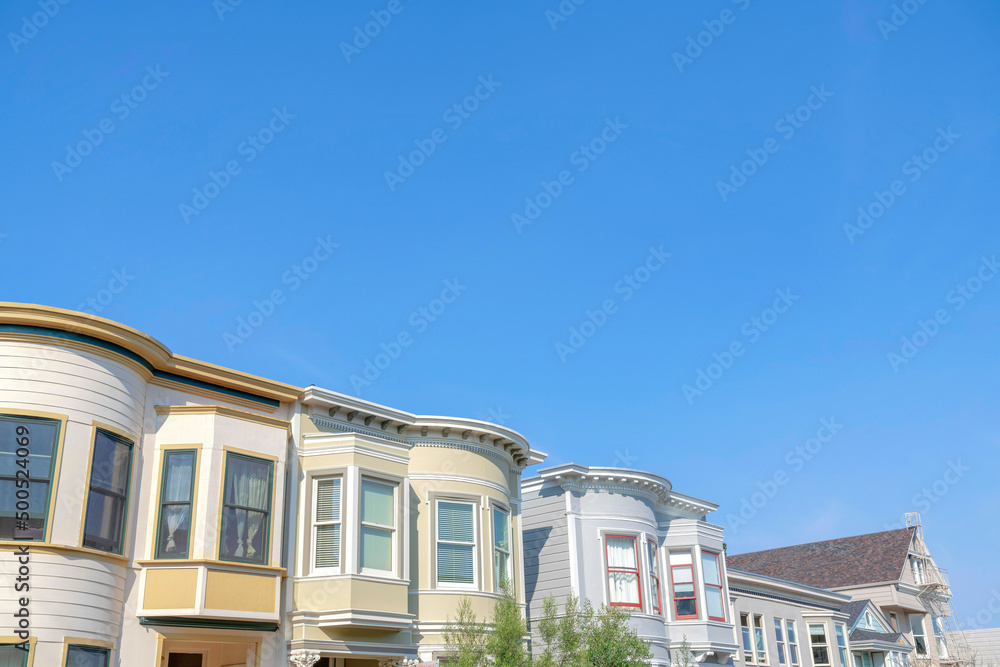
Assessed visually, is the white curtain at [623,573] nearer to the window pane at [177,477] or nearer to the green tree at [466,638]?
the green tree at [466,638]

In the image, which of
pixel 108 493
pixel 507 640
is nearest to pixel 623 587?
pixel 507 640

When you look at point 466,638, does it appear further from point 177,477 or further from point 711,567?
point 711,567

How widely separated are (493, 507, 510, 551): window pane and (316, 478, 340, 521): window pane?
4.61 m

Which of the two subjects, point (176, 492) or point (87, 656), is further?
point (176, 492)

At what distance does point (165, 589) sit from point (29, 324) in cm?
534

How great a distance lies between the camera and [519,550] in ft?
77.4

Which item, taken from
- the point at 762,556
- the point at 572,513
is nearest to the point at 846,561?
the point at 762,556

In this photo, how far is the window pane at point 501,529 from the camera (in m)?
22.6

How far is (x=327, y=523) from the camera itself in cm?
1945

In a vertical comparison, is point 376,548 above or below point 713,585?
below

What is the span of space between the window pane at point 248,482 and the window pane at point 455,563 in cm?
485

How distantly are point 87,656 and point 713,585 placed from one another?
65.1 feet

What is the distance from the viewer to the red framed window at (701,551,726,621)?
94.6 feet

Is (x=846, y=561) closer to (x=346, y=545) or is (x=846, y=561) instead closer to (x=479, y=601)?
(x=479, y=601)
